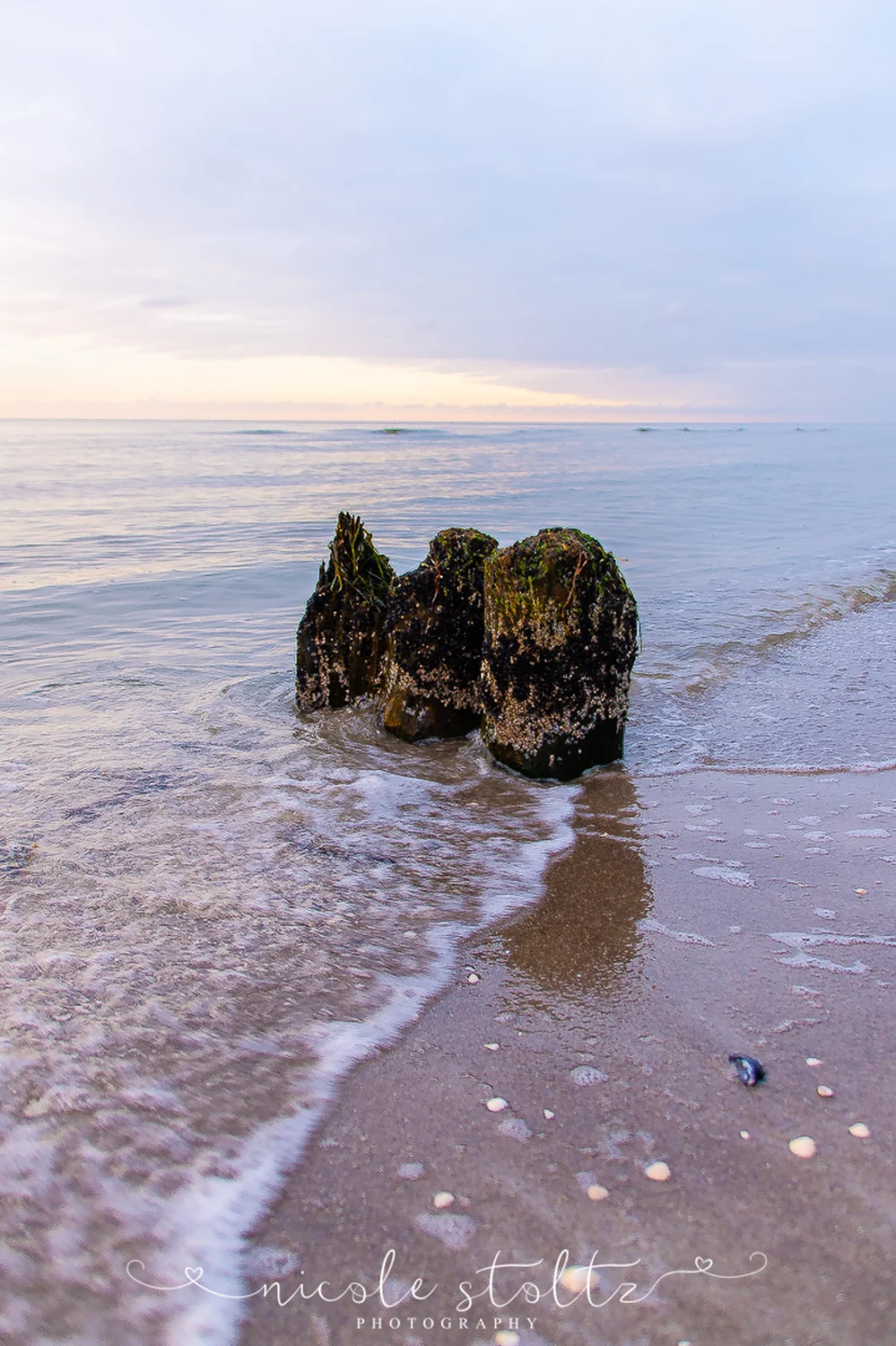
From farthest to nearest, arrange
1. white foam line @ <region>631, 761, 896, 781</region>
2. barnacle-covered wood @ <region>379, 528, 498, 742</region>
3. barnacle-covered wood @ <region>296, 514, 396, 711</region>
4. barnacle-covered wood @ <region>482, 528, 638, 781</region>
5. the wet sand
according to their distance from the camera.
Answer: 1. barnacle-covered wood @ <region>296, 514, 396, 711</region>
2. barnacle-covered wood @ <region>379, 528, 498, 742</region>
3. white foam line @ <region>631, 761, 896, 781</region>
4. barnacle-covered wood @ <region>482, 528, 638, 781</region>
5. the wet sand

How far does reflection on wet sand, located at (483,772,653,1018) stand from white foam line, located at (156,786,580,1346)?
277 millimetres

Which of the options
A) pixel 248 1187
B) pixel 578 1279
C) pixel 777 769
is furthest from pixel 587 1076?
pixel 777 769

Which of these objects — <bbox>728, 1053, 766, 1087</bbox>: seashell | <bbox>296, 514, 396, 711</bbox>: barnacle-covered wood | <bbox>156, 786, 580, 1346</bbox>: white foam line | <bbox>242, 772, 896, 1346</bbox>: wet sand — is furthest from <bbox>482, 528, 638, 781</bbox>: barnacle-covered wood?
<bbox>728, 1053, 766, 1087</bbox>: seashell

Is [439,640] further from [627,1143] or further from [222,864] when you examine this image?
[627,1143]

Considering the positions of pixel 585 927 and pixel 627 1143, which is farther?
pixel 585 927

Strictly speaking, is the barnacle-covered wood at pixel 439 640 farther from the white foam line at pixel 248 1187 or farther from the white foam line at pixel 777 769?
the white foam line at pixel 248 1187

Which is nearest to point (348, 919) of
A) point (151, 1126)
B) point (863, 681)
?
point (151, 1126)

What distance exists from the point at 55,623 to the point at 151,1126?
8.51 metres

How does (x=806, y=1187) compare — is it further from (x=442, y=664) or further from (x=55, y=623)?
(x=55, y=623)

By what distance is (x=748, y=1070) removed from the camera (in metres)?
2.46

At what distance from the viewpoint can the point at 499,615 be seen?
16.1ft

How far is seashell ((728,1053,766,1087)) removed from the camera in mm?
2428

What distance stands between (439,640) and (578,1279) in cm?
397

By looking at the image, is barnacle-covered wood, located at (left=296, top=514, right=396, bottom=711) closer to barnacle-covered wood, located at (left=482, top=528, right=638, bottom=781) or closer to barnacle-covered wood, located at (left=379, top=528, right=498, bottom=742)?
barnacle-covered wood, located at (left=379, top=528, right=498, bottom=742)
